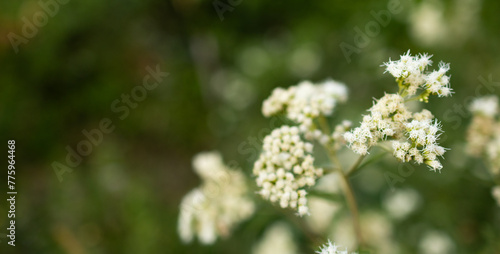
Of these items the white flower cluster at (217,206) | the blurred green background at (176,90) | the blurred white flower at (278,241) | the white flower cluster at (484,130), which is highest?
the blurred green background at (176,90)

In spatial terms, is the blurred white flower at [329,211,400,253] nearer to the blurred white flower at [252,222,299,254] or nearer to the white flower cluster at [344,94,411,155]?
the blurred white flower at [252,222,299,254]

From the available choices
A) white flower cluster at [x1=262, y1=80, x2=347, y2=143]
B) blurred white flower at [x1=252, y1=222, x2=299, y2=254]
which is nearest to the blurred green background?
blurred white flower at [x1=252, y1=222, x2=299, y2=254]

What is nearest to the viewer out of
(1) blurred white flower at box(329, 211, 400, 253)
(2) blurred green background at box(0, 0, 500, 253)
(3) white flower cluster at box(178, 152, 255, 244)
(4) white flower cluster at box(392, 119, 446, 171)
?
(4) white flower cluster at box(392, 119, 446, 171)

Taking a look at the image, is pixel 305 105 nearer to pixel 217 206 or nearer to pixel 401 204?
pixel 217 206

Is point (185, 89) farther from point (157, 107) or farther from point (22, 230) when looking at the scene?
point (22, 230)

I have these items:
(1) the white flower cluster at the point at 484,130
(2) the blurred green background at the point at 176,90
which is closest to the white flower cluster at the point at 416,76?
(1) the white flower cluster at the point at 484,130

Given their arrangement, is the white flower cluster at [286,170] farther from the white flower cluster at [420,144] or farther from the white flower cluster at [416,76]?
the white flower cluster at [416,76]
